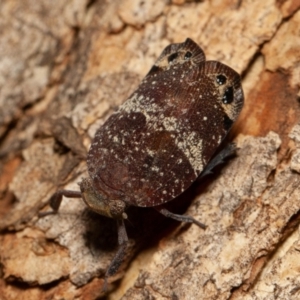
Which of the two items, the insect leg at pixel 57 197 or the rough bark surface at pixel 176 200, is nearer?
the rough bark surface at pixel 176 200

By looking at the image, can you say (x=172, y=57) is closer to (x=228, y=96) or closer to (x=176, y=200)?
(x=228, y=96)

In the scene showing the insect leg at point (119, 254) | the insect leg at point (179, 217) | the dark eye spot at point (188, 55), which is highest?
the dark eye spot at point (188, 55)

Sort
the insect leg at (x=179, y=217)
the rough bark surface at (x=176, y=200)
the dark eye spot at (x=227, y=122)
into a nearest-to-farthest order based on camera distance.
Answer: the rough bark surface at (x=176, y=200) → the insect leg at (x=179, y=217) → the dark eye spot at (x=227, y=122)

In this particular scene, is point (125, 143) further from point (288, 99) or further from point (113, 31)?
point (113, 31)

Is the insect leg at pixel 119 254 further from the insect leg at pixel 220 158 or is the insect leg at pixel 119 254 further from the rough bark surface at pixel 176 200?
the insect leg at pixel 220 158

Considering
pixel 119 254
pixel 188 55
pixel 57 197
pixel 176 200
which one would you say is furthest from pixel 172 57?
pixel 119 254

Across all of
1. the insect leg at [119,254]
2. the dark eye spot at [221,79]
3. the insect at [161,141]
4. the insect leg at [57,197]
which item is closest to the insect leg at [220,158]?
the insect at [161,141]

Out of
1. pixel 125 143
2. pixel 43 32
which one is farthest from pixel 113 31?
pixel 125 143

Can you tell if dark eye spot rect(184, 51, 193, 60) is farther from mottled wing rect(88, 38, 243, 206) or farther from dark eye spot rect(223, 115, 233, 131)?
dark eye spot rect(223, 115, 233, 131)
